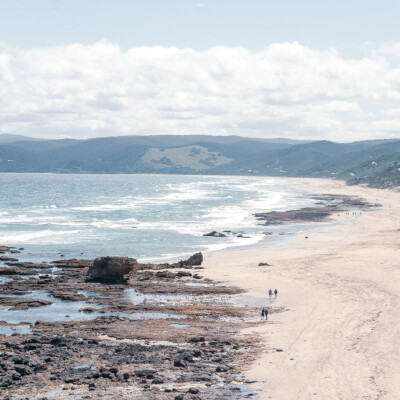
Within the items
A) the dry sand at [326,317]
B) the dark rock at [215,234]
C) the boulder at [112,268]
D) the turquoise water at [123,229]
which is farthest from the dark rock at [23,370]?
the dark rock at [215,234]

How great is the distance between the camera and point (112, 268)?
4500cm

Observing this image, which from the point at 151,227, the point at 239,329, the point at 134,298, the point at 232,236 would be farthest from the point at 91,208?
the point at 239,329

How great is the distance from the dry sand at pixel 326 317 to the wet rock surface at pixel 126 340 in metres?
1.79

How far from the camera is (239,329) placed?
32.1 meters

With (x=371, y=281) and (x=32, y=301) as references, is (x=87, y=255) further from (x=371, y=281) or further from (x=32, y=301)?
(x=371, y=281)

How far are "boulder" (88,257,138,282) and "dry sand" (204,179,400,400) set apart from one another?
7885 millimetres

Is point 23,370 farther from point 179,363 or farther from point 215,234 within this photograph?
point 215,234

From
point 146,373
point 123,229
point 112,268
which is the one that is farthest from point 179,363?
point 123,229

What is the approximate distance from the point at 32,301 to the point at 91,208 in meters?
86.6

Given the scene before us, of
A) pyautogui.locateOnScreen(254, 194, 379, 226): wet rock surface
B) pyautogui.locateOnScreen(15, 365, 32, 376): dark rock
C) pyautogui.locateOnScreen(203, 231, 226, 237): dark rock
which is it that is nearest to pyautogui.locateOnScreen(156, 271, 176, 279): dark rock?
pyautogui.locateOnScreen(15, 365, 32, 376): dark rock

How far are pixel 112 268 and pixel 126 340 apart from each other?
15.8m

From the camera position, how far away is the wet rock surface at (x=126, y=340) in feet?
75.2

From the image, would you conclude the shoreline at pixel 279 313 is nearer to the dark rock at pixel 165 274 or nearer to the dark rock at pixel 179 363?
the dark rock at pixel 165 274

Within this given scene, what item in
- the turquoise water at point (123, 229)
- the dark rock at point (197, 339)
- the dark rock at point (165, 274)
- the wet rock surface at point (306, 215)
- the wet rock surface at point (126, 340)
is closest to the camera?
the wet rock surface at point (126, 340)
